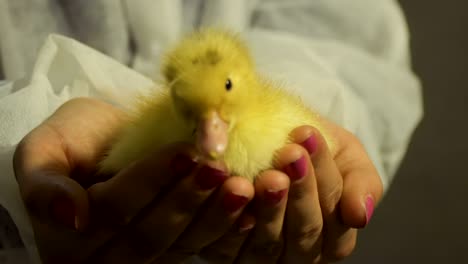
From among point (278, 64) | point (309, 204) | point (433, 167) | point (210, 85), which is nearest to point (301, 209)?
point (309, 204)

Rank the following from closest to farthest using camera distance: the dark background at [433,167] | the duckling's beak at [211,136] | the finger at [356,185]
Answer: the duckling's beak at [211,136] → the finger at [356,185] → the dark background at [433,167]

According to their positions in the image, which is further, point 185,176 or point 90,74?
point 90,74

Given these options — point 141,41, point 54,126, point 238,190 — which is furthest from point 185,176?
point 141,41

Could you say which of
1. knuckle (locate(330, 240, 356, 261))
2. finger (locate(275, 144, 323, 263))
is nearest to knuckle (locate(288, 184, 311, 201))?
finger (locate(275, 144, 323, 263))

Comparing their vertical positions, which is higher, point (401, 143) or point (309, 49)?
point (309, 49)

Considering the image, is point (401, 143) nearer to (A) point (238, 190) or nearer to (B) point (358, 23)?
(B) point (358, 23)

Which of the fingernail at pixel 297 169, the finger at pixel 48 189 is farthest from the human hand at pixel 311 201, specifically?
the finger at pixel 48 189

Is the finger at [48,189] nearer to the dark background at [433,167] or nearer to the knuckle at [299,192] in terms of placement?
the knuckle at [299,192]

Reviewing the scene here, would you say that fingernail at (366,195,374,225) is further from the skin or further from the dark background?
the dark background
